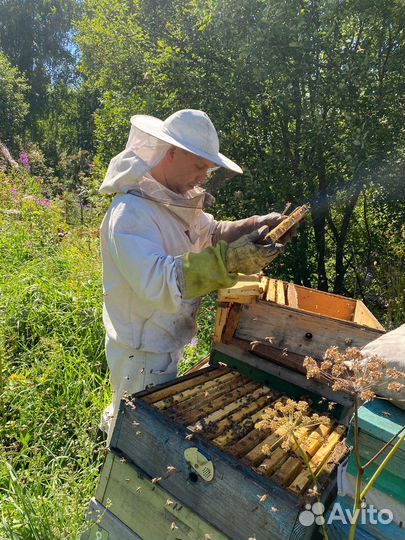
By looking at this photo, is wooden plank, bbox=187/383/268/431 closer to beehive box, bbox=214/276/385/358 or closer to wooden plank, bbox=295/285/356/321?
beehive box, bbox=214/276/385/358

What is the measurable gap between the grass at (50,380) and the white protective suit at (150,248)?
459 mm

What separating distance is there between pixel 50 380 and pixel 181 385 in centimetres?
178

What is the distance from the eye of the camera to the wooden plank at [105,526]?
5.03 ft

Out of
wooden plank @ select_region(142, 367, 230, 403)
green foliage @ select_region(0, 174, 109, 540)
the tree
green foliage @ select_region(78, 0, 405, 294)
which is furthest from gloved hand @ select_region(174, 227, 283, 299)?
the tree

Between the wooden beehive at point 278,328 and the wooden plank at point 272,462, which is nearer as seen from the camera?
the wooden plank at point 272,462

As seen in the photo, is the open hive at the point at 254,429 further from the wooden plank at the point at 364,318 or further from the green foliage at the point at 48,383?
the green foliage at the point at 48,383

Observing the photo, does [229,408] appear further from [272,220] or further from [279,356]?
[272,220]

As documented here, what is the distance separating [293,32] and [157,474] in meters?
4.33

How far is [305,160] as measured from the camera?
4.72 m

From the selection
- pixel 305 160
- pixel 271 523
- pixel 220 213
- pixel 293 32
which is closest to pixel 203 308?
pixel 220 213

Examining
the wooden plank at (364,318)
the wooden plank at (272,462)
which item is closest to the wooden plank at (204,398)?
the wooden plank at (272,462)

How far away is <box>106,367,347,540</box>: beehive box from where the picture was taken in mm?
1164

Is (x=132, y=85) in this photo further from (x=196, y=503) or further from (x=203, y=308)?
(x=196, y=503)

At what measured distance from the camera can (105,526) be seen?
159cm
